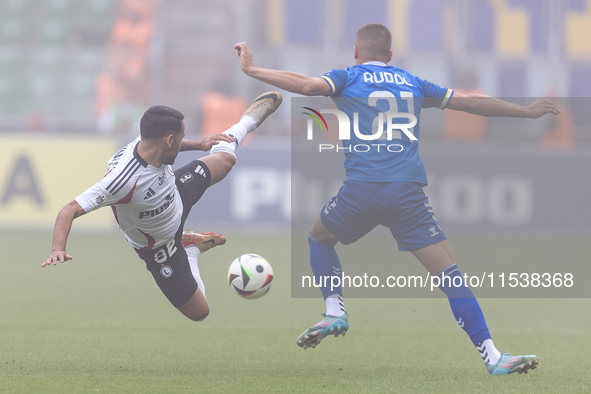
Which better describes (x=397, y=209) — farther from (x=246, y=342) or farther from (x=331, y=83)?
(x=246, y=342)

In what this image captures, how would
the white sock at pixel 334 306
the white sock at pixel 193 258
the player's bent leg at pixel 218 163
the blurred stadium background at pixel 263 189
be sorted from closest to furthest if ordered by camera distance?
1. the white sock at pixel 334 306
2. the blurred stadium background at pixel 263 189
3. the player's bent leg at pixel 218 163
4. the white sock at pixel 193 258

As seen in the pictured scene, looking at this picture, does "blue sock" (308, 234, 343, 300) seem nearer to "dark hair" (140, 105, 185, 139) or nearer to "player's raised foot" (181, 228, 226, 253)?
"player's raised foot" (181, 228, 226, 253)

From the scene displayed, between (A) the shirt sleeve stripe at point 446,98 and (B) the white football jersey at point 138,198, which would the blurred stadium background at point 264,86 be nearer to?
(A) the shirt sleeve stripe at point 446,98

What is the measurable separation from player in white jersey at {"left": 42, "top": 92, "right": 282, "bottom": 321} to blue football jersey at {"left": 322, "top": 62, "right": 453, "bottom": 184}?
1.18m

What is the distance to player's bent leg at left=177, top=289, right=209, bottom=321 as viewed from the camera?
20.3ft

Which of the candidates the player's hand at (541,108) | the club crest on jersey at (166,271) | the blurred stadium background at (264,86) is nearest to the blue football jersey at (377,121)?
the player's hand at (541,108)

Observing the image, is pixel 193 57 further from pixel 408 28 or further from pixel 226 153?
pixel 226 153

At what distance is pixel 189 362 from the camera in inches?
235

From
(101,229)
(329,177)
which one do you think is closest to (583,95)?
(329,177)

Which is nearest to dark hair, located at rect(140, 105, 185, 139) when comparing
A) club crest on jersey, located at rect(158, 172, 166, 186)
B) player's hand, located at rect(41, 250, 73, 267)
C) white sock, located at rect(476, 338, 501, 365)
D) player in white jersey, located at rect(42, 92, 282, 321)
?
player in white jersey, located at rect(42, 92, 282, 321)

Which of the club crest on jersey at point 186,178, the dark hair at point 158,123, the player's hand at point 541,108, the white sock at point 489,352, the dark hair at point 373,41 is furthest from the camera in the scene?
the club crest on jersey at point 186,178

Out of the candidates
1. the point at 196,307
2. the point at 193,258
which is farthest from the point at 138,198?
the point at 193,258

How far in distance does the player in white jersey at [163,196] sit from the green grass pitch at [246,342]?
668mm

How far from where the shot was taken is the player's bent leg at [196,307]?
6.20 metres
